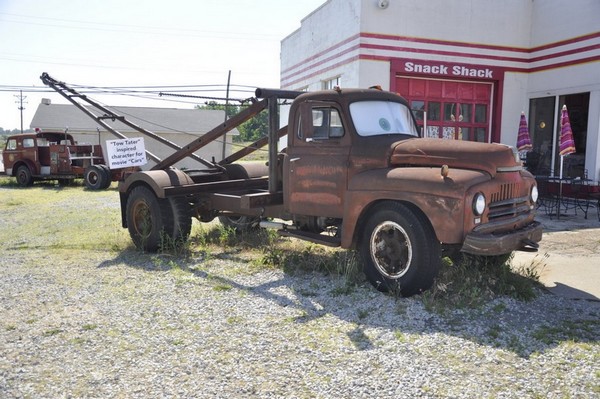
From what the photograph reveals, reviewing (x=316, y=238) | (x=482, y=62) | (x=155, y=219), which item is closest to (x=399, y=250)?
(x=316, y=238)

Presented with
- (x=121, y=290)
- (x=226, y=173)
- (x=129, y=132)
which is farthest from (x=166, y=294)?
(x=129, y=132)

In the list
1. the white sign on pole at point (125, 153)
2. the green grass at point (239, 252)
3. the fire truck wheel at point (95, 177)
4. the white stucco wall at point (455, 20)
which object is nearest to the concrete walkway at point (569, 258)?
the green grass at point (239, 252)

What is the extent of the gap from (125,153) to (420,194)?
17.4ft

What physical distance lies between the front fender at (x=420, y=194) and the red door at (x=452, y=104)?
966 centimetres

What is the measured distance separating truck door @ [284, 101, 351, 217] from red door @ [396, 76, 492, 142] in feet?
29.3

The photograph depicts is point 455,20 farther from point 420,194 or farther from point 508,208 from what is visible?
point 420,194

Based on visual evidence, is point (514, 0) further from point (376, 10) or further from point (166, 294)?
point (166, 294)

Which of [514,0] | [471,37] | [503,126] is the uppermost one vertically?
[514,0]

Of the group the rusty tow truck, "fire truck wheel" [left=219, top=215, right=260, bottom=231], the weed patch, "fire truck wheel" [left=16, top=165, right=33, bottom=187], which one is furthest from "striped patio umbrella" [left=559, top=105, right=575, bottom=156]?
"fire truck wheel" [left=16, top=165, right=33, bottom=187]

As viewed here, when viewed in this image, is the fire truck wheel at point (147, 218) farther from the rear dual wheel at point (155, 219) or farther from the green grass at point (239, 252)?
the green grass at point (239, 252)

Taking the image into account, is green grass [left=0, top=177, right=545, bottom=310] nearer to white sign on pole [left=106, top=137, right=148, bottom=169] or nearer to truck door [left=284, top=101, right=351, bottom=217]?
truck door [left=284, top=101, right=351, bottom=217]

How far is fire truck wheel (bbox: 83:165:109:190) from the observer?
1917cm

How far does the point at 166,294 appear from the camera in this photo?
18.9ft

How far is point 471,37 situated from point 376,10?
3049 millimetres
